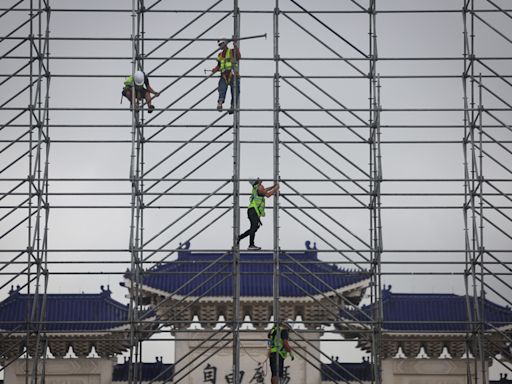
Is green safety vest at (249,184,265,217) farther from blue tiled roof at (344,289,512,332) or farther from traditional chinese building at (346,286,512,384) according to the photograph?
blue tiled roof at (344,289,512,332)

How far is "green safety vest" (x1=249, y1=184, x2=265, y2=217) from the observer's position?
90.2 ft

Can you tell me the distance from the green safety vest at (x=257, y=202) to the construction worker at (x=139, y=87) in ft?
6.55

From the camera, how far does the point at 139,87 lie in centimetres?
2792

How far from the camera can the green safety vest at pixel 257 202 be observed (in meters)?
27.5

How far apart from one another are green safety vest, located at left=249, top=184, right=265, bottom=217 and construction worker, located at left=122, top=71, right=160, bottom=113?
2.00 meters

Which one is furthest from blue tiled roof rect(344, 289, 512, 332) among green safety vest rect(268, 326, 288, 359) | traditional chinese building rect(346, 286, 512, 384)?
green safety vest rect(268, 326, 288, 359)

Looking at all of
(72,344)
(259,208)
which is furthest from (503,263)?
(72,344)

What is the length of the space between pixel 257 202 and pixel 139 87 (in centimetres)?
252

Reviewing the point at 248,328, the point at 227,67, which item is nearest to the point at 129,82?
the point at 227,67

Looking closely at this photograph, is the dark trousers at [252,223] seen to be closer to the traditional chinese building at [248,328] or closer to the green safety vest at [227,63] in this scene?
the green safety vest at [227,63]

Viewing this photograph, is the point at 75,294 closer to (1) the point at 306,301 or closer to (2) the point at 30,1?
(1) the point at 306,301

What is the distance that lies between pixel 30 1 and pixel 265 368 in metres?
11.9

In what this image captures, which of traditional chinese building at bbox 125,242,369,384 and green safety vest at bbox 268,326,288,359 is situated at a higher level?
traditional chinese building at bbox 125,242,369,384

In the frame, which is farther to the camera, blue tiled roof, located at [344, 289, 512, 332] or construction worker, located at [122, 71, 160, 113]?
blue tiled roof, located at [344, 289, 512, 332]
